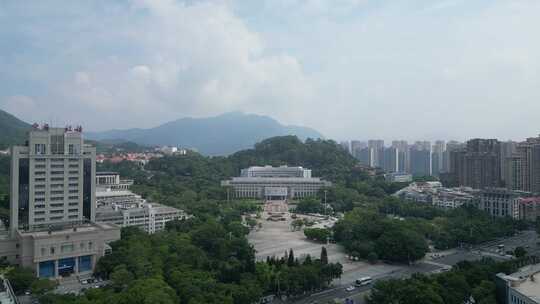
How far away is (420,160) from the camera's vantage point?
68188 mm

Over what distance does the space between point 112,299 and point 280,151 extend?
168 feet

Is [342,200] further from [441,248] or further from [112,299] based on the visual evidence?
A: [112,299]

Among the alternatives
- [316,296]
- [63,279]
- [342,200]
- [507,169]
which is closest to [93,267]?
[63,279]

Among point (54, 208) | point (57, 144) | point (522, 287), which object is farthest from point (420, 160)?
point (54, 208)

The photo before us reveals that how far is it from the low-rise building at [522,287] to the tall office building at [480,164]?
29.0 meters

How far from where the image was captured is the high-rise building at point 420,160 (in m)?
67.4

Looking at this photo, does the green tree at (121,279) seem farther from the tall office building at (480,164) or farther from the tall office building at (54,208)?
the tall office building at (480,164)

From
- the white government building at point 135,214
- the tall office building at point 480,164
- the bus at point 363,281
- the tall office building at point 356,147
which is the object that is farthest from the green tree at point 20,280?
the tall office building at point 356,147

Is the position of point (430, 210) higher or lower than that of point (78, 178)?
lower

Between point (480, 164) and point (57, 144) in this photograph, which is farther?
point (480, 164)

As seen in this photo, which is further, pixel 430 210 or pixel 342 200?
pixel 342 200

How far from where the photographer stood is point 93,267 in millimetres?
18953

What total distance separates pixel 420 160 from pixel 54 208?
2318 inches

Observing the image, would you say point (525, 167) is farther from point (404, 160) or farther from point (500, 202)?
point (404, 160)
